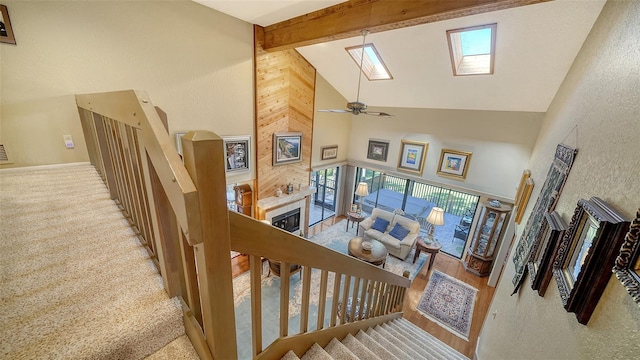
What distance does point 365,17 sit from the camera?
3195 mm

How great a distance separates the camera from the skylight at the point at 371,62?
4596 mm

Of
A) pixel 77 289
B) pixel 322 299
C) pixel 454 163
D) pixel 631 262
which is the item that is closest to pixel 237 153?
pixel 322 299

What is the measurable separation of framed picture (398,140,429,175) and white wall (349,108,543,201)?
0.12 metres

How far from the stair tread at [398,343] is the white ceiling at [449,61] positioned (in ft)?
13.8

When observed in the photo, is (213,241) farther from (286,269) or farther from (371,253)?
(371,253)

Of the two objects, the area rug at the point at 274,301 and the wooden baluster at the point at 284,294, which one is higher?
the wooden baluster at the point at 284,294

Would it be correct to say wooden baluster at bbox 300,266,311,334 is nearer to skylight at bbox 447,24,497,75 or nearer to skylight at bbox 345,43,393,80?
skylight at bbox 447,24,497,75

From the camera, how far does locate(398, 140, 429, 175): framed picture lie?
6.12 m

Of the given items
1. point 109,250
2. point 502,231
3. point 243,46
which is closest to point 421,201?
point 502,231

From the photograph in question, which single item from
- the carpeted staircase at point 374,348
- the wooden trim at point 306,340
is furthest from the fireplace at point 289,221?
the wooden trim at point 306,340

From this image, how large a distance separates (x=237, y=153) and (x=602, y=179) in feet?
15.9

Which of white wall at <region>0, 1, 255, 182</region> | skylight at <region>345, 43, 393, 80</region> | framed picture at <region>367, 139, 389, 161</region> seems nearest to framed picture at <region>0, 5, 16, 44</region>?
white wall at <region>0, 1, 255, 182</region>

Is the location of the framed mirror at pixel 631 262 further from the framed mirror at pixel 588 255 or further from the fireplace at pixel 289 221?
the fireplace at pixel 289 221

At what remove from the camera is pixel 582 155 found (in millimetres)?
1710
